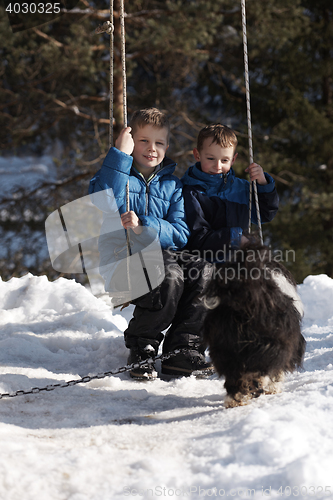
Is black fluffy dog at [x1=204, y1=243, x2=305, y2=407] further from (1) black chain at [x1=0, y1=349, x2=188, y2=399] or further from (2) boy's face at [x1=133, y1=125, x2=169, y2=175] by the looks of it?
(2) boy's face at [x1=133, y1=125, x2=169, y2=175]

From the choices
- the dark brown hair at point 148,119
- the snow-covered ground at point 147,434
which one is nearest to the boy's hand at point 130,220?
the dark brown hair at point 148,119

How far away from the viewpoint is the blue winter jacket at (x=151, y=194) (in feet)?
8.57

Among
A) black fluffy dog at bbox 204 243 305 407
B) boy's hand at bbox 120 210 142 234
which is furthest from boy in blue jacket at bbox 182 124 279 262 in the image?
black fluffy dog at bbox 204 243 305 407

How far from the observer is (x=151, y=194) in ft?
9.17

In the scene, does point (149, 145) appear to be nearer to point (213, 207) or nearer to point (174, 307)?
point (213, 207)

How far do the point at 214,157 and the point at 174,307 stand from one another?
96 cm

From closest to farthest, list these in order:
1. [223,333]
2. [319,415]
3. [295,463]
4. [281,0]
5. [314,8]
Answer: [295,463] → [319,415] → [223,333] → [281,0] → [314,8]

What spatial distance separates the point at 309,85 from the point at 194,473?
8.86 meters

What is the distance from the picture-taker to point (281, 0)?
298 inches

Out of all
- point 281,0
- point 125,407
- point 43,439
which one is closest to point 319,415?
point 125,407

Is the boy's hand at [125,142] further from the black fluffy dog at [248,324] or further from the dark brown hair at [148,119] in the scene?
the black fluffy dog at [248,324]

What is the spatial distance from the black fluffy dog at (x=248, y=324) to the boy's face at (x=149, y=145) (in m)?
1.01

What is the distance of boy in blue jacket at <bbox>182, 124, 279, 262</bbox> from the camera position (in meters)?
2.85

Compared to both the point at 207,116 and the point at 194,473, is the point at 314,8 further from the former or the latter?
the point at 194,473
